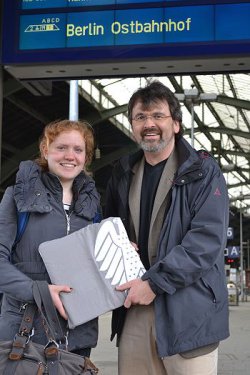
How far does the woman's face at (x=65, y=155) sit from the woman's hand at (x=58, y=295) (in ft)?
1.67

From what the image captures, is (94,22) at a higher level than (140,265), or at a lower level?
higher

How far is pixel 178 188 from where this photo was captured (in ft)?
8.37

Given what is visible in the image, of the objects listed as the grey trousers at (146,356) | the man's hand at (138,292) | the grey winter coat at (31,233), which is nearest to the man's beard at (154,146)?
the grey winter coat at (31,233)

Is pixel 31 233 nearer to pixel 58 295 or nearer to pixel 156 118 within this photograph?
pixel 58 295

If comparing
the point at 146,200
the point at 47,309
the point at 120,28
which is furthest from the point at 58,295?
the point at 120,28

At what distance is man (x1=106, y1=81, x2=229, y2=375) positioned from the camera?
7.94 feet

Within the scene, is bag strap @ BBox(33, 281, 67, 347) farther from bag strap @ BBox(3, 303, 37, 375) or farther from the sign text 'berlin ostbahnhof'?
the sign text 'berlin ostbahnhof'

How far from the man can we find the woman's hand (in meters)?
0.25

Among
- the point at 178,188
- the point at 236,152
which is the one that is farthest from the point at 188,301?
the point at 236,152

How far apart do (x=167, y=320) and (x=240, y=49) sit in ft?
9.53

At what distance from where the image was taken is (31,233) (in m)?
2.44

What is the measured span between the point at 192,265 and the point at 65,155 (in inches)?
29.6

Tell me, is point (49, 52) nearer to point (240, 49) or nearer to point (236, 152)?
point (240, 49)

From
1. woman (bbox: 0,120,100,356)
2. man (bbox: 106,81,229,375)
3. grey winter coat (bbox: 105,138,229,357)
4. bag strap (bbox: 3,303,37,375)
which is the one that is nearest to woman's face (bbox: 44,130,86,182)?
woman (bbox: 0,120,100,356)
